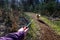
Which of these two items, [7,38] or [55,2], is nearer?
[7,38]

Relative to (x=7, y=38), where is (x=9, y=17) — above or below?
below

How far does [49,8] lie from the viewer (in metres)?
13.2

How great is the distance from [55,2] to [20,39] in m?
12.6

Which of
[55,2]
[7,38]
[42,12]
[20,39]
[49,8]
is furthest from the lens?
[55,2]

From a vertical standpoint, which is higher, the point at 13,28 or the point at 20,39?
the point at 20,39

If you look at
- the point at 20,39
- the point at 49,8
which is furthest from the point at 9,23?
the point at 49,8

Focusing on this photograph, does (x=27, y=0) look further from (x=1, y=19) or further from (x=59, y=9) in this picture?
(x=1, y=19)

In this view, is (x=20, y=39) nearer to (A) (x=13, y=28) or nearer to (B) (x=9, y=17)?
(A) (x=13, y=28)

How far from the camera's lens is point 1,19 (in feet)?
19.8

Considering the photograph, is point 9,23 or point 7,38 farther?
point 9,23

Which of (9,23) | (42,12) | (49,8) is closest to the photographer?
(9,23)

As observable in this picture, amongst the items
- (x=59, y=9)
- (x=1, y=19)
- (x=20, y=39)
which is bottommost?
(x=59, y=9)

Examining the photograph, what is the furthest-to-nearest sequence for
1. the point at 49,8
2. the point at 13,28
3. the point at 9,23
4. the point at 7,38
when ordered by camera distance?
1. the point at 49,8
2. the point at 9,23
3. the point at 13,28
4. the point at 7,38

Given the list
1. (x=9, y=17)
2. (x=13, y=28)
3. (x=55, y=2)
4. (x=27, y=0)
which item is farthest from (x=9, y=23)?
(x=27, y=0)
